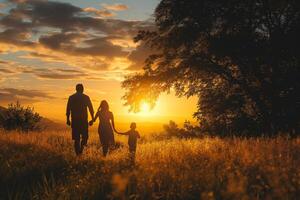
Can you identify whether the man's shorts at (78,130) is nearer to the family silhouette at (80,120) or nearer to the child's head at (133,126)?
the family silhouette at (80,120)

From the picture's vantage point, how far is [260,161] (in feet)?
26.9

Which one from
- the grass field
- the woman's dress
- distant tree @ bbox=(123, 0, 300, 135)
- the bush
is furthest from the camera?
the bush

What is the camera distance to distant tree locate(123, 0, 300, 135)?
18.9 m

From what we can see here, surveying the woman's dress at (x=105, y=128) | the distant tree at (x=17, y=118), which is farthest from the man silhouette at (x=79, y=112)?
the distant tree at (x=17, y=118)

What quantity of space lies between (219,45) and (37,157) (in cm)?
958

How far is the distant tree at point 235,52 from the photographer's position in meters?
18.9

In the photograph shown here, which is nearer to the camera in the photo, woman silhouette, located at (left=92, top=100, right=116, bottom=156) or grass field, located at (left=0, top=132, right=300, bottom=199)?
grass field, located at (left=0, top=132, right=300, bottom=199)

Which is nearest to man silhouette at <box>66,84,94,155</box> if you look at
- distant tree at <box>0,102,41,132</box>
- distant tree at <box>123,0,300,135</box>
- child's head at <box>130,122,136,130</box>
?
child's head at <box>130,122,136,130</box>

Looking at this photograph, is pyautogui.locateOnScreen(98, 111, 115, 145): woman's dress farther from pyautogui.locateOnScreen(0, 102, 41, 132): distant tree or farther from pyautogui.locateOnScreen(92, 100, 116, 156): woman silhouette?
pyautogui.locateOnScreen(0, 102, 41, 132): distant tree

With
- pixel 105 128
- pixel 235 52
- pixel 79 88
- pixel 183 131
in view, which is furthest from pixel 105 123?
pixel 183 131

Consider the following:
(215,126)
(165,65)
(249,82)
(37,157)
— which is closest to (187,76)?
(165,65)

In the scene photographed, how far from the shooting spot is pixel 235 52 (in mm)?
18891

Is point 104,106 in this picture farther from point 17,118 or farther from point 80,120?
point 17,118

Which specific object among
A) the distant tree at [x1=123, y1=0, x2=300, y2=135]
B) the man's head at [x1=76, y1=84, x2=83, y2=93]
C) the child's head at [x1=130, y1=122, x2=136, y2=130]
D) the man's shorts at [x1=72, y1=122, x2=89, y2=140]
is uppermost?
the distant tree at [x1=123, y1=0, x2=300, y2=135]
